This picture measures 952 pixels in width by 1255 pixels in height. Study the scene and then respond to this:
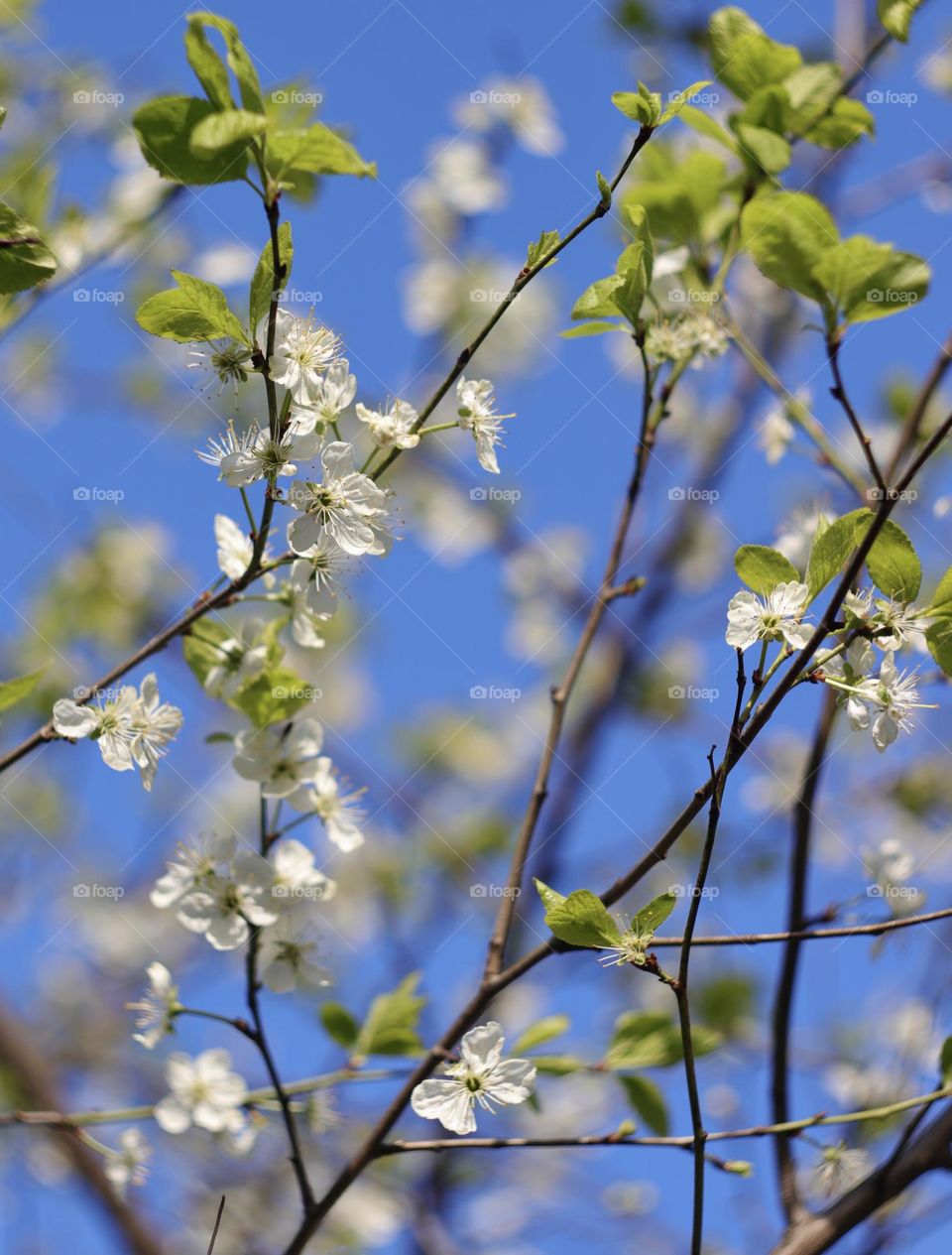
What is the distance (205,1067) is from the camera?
6.02 ft

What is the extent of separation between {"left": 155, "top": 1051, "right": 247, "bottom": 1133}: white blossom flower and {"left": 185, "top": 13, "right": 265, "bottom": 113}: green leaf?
123cm

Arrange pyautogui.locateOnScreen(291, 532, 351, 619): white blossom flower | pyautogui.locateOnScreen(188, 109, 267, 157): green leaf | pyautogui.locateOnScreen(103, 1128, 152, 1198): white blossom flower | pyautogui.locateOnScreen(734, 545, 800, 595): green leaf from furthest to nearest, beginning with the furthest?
1. pyautogui.locateOnScreen(103, 1128, 152, 1198): white blossom flower
2. pyautogui.locateOnScreen(291, 532, 351, 619): white blossom flower
3. pyautogui.locateOnScreen(734, 545, 800, 595): green leaf
4. pyautogui.locateOnScreen(188, 109, 267, 157): green leaf

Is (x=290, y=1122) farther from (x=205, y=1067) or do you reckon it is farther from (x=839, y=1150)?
(x=839, y=1150)

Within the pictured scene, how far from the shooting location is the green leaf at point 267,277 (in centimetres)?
116

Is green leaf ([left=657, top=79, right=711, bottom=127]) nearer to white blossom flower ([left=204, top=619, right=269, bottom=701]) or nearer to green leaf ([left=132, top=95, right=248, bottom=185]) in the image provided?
green leaf ([left=132, top=95, right=248, bottom=185])

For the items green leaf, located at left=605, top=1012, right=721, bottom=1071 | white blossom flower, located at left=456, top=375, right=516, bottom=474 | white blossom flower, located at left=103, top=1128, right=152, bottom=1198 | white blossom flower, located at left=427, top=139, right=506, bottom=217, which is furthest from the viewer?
white blossom flower, located at left=427, top=139, right=506, bottom=217

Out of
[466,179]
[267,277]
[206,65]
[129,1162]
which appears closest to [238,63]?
[206,65]

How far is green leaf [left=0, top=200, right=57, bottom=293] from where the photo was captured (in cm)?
122

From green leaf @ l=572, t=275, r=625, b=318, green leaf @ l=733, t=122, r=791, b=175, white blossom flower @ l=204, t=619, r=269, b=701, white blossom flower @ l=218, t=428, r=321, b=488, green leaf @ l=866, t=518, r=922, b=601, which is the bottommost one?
Answer: white blossom flower @ l=204, t=619, r=269, b=701

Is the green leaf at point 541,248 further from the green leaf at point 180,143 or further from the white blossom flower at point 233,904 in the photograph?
the white blossom flower at point 233,904

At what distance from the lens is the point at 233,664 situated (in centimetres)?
155

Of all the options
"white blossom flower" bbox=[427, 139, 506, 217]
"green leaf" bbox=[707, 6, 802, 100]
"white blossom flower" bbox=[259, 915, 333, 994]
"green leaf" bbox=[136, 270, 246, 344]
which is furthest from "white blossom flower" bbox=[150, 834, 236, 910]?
"white blossom flower" bbox=[427, 139, 506, 217]

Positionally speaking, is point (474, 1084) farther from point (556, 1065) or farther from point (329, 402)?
point (329, 402)

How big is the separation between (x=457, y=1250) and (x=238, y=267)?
9.47ft
